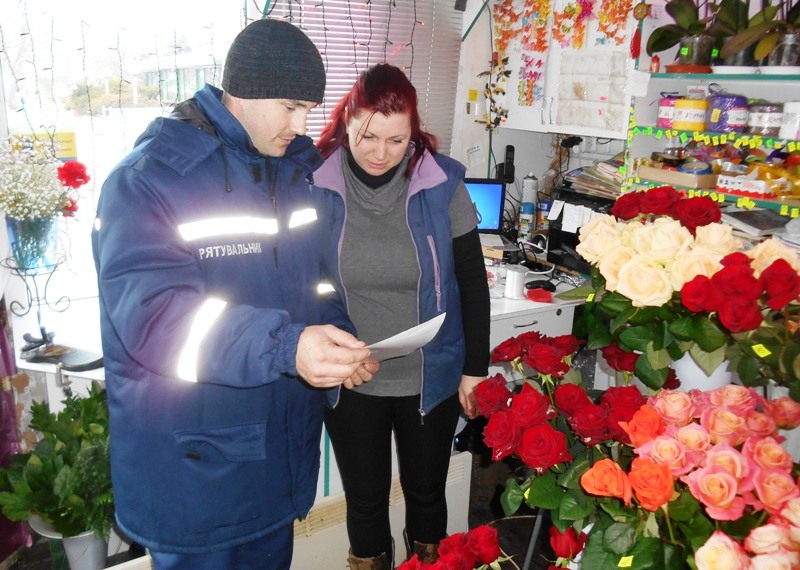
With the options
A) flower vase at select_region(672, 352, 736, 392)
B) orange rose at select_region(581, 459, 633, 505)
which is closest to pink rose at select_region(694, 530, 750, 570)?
orange rose at select_region(581, 459, 633, 505)

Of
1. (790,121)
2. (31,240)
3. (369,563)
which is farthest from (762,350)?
(31,240)

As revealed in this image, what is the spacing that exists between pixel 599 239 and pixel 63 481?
1498 millimetres

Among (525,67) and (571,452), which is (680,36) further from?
(571,452)

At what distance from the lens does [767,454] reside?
30.3 inches

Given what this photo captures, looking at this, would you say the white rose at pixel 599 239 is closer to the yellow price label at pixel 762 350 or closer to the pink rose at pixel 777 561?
the yellow price label at pixel 762 350

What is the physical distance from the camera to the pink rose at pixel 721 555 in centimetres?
69

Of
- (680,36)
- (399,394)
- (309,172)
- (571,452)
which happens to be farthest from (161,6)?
(571,452)

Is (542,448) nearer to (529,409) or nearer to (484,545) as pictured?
(529,409)

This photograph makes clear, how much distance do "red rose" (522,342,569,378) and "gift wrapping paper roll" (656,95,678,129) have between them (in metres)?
1.58

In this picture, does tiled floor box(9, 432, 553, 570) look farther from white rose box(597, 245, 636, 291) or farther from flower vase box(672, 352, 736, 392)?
A: white rose box(597, 245, 636, 291)

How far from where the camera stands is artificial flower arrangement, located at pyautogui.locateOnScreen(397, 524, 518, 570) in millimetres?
902

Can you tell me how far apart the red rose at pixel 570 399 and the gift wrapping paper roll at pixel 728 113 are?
1576 millimetres

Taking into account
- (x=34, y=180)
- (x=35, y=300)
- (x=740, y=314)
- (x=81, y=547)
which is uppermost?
(x=34, y=180)

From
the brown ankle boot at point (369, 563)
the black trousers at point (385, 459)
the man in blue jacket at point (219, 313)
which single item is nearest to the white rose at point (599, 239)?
the man in blue jacket at point (219, 313)
